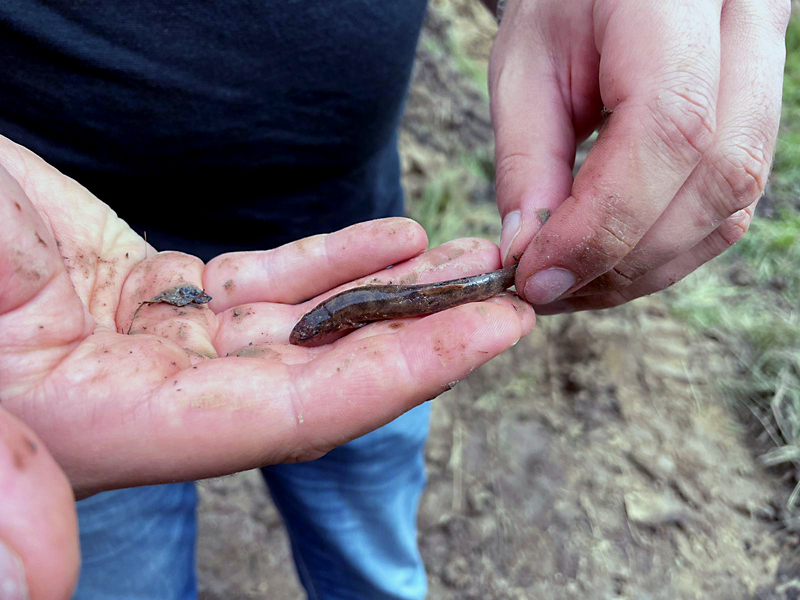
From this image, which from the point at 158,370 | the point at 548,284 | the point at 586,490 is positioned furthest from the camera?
the point at 586,490

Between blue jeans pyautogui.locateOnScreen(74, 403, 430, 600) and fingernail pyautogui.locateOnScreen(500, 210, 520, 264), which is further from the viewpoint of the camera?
blue jeans pyautogui.locateOnScreen(74, 403, 430, 600)

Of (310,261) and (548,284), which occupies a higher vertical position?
(548,284)

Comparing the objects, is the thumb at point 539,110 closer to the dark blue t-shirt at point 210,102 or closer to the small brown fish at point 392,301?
the small brown fish at point 392,301

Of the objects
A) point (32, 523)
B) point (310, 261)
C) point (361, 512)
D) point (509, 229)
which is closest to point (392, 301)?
point (310, 261)

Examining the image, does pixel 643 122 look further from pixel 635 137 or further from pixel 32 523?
pixel 32 523

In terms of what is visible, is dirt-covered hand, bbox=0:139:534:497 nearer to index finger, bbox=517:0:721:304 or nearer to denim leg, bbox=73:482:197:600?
index finger, bbox=517:0:721:304

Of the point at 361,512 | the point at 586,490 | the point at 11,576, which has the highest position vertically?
the point at 11,576

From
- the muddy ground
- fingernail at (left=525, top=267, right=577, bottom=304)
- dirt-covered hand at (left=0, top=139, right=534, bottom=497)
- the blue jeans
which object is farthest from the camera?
the muddy ground

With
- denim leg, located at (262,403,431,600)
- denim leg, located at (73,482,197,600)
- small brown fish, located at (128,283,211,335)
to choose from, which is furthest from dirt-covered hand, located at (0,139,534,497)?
denim leg, located at (262,403,431,600)
